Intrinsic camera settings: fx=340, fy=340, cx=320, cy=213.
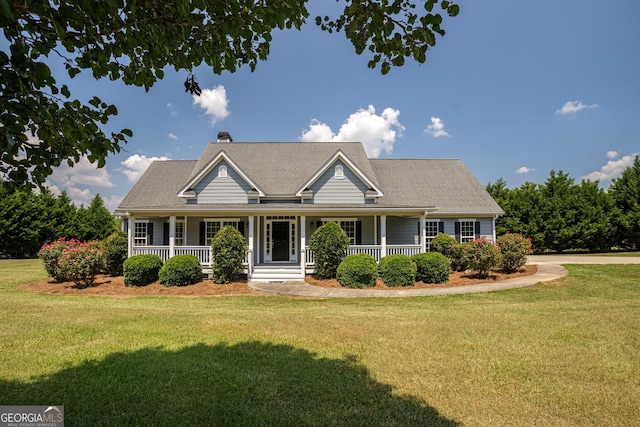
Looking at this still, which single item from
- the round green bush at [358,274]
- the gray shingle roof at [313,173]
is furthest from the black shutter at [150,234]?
the round green bush at [358,274]

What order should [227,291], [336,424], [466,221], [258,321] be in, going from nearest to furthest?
[336,424] < [258,321] < [227,291] < [466,221]

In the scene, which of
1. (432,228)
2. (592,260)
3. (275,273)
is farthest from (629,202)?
(275,273)

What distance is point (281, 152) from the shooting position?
20.9 meters

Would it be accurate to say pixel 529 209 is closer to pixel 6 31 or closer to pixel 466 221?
pixel 466 221

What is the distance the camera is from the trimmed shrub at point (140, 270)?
1366cm

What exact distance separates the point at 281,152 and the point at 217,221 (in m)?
6.09

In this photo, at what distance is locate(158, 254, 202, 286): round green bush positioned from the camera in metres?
13.7

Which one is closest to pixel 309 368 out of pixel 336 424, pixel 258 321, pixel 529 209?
pixel 336 424

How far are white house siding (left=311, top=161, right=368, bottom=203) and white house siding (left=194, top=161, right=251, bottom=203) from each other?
3.60 meters

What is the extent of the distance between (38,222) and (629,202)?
165ft

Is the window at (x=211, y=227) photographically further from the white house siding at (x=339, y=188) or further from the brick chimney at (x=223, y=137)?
the brick chimney at (x=223, y=137)

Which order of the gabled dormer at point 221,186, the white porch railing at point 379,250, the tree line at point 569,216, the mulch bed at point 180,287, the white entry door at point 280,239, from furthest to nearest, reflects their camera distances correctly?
the tree line at point 569,216 → the white entry door at point 280,239 → the gabled dormer at point 221,186 → the white porch railing at point 379,250 → the mulch bed at point 180,287

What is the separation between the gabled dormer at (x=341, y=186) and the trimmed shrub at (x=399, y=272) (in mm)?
4390

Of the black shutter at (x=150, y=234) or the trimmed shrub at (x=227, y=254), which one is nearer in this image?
the trimmed shrub at (x=227, y=254)
